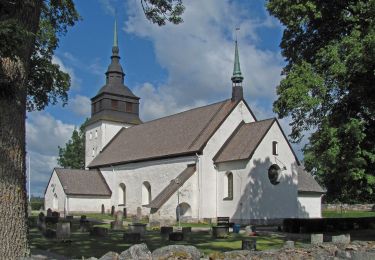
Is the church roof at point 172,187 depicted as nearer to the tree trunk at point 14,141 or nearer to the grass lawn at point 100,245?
the grass lawn at point 100,245

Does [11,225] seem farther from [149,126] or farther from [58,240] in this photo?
[149,126]

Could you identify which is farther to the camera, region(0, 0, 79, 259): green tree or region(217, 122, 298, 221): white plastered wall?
region(217, 122, 298, 221): white plastered wall

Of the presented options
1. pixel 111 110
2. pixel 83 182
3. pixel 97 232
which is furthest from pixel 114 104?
pixel 97 232

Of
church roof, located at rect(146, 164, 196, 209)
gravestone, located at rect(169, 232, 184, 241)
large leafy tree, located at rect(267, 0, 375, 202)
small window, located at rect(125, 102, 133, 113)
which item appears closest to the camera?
large leafy tree, located at rect(267, 0, 375, 202)

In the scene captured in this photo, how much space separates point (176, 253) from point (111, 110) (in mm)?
44433

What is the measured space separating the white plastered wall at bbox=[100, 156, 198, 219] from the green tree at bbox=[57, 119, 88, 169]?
28.9m

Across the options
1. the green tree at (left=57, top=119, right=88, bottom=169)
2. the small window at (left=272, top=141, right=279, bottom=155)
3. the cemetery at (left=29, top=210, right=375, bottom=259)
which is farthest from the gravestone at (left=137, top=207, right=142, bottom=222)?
the green tree at (left=57, top=119, right=88, bottom=169)

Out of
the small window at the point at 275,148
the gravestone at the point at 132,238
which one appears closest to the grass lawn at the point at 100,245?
the gravestone at the point at 132,238

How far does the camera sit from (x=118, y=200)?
4544 centimetres

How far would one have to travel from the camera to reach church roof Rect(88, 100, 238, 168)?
37500mm

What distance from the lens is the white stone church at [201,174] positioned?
3397 centimetres

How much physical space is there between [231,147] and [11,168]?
89.3ft

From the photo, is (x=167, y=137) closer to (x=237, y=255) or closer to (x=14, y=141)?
(x=237, y=255)

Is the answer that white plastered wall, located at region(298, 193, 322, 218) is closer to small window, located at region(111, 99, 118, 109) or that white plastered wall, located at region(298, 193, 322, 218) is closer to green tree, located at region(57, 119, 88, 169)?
small window, located at region(111, 99, 118, 109)
